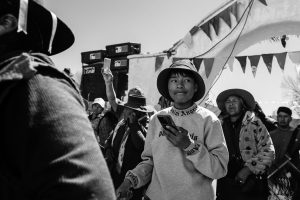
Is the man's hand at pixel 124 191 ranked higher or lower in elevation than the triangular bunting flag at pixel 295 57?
lower

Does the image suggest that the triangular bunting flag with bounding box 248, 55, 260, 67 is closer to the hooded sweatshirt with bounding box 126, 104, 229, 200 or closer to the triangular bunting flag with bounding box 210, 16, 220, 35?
the triangular bunting flag with bounding box 210, 16, 220, 35

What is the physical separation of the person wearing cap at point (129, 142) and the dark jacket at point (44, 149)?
2.77m

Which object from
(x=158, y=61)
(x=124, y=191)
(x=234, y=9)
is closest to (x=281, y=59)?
(x=234, y=9)

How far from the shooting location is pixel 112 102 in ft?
14.8

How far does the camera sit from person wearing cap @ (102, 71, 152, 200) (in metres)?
3.58

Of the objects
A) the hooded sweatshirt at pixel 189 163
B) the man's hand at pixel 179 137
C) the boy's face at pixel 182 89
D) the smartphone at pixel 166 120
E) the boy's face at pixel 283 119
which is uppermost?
the boy's face at pixel 182 89

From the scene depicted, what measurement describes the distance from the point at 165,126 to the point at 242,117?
1.75 metres

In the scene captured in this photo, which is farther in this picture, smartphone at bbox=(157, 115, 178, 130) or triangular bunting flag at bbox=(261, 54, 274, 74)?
triangular bunting flag at bbox=(261, 54, 274, 74)

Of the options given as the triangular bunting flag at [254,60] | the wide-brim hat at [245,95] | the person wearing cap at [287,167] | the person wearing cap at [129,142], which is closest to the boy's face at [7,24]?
the person wearing cap at [129,142]

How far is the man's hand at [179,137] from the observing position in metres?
2.24

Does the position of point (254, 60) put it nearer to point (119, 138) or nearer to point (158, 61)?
point (158, 61)

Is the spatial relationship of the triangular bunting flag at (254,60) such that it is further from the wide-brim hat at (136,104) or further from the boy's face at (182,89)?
the boy's face at (182,89)

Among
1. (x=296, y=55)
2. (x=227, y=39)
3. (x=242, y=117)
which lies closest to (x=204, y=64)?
(x=227, y=39)

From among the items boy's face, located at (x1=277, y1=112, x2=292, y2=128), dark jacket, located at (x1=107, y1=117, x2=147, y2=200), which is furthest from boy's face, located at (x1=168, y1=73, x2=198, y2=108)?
boy's face, located at (x1=277, y1=112, x2=292, y2=128)
